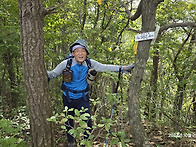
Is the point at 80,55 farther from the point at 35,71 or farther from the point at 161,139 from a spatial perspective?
the point at 161,139

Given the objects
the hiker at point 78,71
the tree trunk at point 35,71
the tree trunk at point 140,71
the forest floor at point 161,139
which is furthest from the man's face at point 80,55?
the forest floor at point 161,139

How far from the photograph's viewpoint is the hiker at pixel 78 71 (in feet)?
10.2

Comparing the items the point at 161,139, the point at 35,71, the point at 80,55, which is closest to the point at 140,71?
the point at 80,55

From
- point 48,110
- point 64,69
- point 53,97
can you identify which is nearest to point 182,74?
point 64,69

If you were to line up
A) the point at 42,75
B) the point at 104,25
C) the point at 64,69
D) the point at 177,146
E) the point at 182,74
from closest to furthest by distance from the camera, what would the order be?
1. the point at 42,75
2. the point at 64,69
3. the point at 177,146
4. the point at 182,74
5. the point at 104,25

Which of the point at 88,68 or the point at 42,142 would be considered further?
the point at 88,68

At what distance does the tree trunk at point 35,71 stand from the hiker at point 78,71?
1.26 ft

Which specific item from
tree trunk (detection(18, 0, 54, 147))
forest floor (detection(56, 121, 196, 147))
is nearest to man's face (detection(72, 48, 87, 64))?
tree trunk (detection(18, 0, 54, 147))

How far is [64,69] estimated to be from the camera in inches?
123

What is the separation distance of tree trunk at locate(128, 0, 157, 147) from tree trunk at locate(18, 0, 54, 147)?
1.44m

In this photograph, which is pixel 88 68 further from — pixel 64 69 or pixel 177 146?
pixel 177 146

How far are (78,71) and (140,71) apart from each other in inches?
47.3

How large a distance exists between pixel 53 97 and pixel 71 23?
2740 millimetres

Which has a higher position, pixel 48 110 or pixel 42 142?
pixel 48 110
